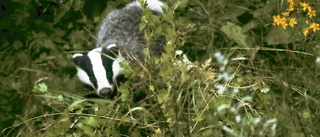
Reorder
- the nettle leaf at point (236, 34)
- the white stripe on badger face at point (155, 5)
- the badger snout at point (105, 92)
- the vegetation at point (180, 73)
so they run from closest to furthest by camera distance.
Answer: the vegetation at point (180, 73)
the nettle leaf at point (236, 34)
the badger snout at point (105, 92)
the white stripe on badger face at point (155, 5)

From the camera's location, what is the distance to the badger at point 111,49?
482 centimetres

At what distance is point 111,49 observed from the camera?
4418 mm

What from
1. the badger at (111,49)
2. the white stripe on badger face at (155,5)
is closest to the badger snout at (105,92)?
the badger at (111,49)

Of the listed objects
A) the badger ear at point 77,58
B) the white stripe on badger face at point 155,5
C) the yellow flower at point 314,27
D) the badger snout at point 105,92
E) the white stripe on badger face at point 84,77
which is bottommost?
the badger snout at point 105,92

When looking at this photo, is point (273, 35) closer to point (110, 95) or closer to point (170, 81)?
point (110, 95)

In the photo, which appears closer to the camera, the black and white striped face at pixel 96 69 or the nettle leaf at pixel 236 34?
the nettle leaf at pixel 236 34

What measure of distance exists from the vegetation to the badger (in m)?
0.13

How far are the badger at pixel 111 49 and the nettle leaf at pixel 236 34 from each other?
56 cm

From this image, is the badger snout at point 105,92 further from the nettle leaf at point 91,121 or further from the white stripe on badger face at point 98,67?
the nettle leaf at point 91,121

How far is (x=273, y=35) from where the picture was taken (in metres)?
4.31

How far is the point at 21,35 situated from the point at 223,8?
1720mm

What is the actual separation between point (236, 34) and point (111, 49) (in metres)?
0.84

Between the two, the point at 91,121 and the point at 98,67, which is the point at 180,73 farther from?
the point at 98,67

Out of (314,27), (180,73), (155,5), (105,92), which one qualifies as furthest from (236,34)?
(155,5)
